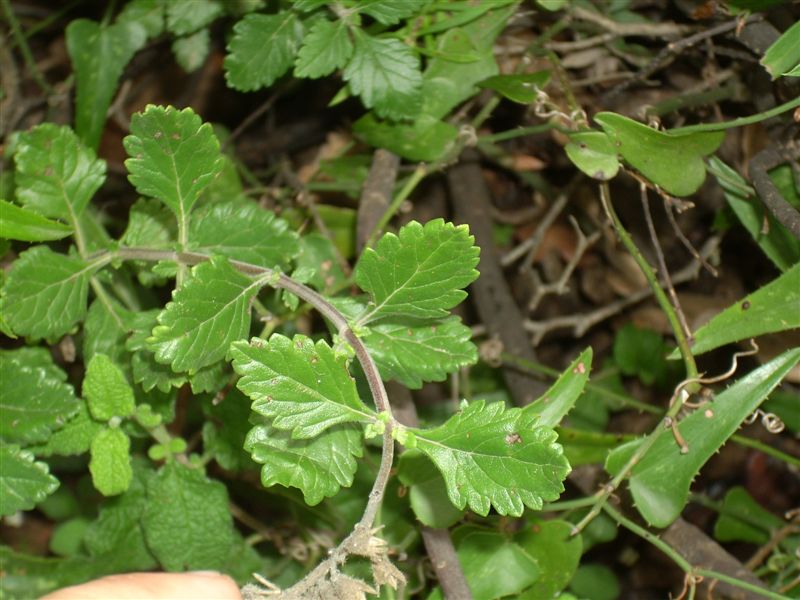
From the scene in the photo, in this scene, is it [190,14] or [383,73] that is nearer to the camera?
[383,73]

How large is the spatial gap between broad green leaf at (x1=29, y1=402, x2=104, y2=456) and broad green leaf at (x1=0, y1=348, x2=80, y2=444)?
0.16 feet

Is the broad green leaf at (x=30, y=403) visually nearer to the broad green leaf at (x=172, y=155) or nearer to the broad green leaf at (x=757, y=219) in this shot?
the broad green leaf at (x=172, y=155)

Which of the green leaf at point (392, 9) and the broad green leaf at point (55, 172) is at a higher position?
the green leaf at point (392, 9)

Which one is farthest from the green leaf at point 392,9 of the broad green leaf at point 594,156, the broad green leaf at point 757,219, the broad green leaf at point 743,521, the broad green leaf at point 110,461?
the broad green leaf at point 743,521

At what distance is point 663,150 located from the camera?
1.29 meters

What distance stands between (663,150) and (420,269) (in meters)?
0.49

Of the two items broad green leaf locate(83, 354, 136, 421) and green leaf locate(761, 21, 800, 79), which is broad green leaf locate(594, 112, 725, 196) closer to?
green leaf locate(761, 21, 800, 79)

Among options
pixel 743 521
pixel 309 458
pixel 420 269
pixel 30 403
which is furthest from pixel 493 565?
pixel 30 403

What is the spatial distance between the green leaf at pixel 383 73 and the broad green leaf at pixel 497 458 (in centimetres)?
58

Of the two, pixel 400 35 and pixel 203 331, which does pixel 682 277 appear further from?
pixel 203 331

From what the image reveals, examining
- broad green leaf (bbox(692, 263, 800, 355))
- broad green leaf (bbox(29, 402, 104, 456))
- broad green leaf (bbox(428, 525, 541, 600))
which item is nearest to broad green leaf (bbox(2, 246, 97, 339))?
broad green leaf (bbox(29, 402, 104, 456))

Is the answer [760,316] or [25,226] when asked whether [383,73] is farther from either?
[760,316]

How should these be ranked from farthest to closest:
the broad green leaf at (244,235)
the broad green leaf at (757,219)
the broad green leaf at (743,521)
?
1. the broad green leaf at (743,521)
2. the broad green leaf at (757,219)
3. the broad green leaf at (244,235)

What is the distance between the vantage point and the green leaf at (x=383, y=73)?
1.35 m
